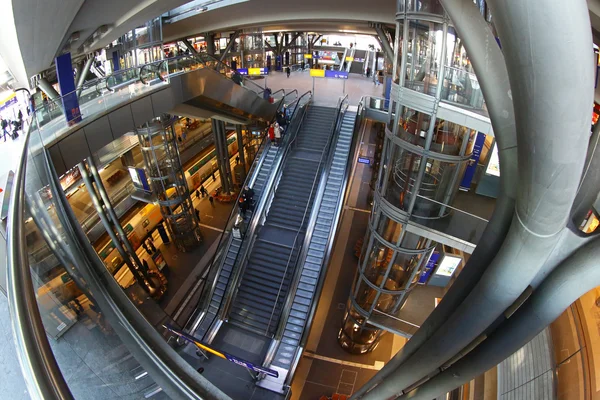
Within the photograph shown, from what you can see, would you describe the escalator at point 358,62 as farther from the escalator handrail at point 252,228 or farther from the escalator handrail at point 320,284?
the escalator handrail at point 320,284

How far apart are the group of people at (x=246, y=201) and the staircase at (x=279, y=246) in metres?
0.78

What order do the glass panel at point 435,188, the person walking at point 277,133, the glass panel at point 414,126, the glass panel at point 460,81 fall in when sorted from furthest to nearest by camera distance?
the person walking at point 277,133 < the glass panel at point 435,188 < the glass panel at point 414,126 < the glass panel at point 460,81

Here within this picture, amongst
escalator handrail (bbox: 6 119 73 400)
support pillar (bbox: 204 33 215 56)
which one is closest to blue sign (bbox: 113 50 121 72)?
support pillar (bbox: 204 33 215 56)

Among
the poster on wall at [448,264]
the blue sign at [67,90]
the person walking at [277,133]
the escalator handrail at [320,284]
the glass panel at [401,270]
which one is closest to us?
the blue sign at [67,90]

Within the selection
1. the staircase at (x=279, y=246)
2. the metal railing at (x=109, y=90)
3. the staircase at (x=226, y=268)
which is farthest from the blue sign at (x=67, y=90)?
the staircase at (x=279, y=246)

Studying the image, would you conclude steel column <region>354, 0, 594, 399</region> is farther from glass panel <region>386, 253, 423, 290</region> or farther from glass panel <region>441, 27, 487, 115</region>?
glass panel <region>386, 253, 423, 290</region>

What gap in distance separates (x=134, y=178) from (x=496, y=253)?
12.8 m

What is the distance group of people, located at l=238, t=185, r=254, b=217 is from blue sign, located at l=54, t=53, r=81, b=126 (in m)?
5.32

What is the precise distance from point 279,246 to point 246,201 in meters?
1.88

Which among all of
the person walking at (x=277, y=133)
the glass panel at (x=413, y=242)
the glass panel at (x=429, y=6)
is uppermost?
the glass panel at (x=429, y=6)

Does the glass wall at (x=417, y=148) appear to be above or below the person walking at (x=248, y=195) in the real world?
above

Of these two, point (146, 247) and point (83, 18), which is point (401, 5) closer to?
point (83, 18)

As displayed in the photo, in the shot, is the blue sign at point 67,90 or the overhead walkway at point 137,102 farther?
the blue sign at point 67,90

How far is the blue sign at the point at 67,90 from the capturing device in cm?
711
